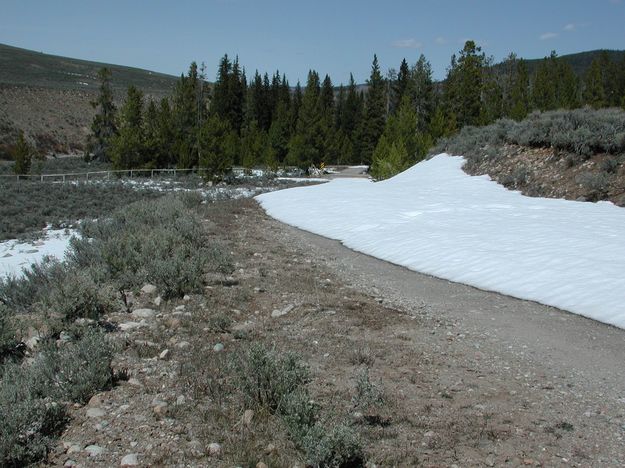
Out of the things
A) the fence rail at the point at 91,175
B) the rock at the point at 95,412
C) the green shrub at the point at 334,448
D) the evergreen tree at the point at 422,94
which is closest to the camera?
the green shrub at the point at 334,448

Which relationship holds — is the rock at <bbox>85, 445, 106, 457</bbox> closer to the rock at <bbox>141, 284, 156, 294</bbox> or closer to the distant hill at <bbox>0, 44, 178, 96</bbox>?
the rock at <bbox>141, 284, 156, 294</bbox>

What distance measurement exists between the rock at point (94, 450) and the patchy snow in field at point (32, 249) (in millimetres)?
13030

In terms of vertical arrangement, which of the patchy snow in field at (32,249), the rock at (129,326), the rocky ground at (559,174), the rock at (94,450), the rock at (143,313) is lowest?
the patchy snow in field at (32,249)

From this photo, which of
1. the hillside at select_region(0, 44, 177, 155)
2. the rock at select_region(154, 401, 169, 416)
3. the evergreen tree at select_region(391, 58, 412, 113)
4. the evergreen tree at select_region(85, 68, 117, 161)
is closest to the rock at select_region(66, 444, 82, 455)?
the rock at select_region(154, 401, 169, 416)

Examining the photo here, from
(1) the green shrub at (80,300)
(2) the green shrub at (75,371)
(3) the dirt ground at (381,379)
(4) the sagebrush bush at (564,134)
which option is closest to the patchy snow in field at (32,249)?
(1) the green shrub at (80,300)

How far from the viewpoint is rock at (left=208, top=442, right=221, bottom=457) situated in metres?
3.68

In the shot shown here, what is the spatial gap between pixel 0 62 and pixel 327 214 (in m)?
119

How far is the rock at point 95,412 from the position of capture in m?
4.18

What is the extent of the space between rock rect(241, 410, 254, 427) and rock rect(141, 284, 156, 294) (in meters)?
3.90

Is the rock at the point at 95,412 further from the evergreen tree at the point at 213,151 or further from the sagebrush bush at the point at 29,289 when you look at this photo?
the evergreen tree at the point at 213,151

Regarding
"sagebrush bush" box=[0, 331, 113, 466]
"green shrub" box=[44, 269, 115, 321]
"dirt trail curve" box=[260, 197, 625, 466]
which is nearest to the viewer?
"sagebrush bush" box=[0, 331, 113, 466]

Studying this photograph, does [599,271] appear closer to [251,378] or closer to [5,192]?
[251,378]

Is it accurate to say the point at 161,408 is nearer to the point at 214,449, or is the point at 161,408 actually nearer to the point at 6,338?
the point at 214,449

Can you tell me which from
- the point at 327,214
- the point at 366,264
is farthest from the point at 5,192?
the point at 366,264
